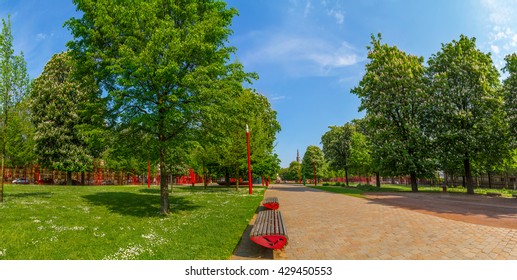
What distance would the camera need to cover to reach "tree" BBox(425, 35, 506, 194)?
86.3ft

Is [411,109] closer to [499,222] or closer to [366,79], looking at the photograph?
[366,79]

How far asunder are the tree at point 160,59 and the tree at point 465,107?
2367cm

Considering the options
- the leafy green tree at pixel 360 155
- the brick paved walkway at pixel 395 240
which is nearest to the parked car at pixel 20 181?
the brick paved walkway at pixel 395 240

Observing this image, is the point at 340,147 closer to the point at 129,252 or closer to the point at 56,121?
the point at 56,121

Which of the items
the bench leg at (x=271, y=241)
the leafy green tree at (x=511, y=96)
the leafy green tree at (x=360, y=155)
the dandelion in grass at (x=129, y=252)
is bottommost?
the dandelion in grass at (x=129, y=252)

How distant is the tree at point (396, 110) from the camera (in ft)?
99.4

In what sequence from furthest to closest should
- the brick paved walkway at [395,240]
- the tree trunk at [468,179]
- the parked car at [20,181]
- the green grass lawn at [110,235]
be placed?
the parked car at [20,181], the tree trunk at [468,179], the brick paved walkway at [395,240], the green grass lawn at [110,235]

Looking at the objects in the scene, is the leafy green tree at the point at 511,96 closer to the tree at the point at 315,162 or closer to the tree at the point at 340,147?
the tree at the point at 340,147

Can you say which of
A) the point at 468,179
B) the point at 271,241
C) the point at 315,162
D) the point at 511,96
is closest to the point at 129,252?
the point at 271,241

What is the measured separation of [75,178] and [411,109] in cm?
5505

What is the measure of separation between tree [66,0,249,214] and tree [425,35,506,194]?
23.7 m

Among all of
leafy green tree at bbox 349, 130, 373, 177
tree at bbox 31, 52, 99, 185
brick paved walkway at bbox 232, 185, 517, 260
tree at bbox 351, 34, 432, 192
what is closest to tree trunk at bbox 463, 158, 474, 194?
tree at bbox 351, 34, 432, 192

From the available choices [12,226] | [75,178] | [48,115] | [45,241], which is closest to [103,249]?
[45,241]

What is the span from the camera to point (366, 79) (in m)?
33.9
